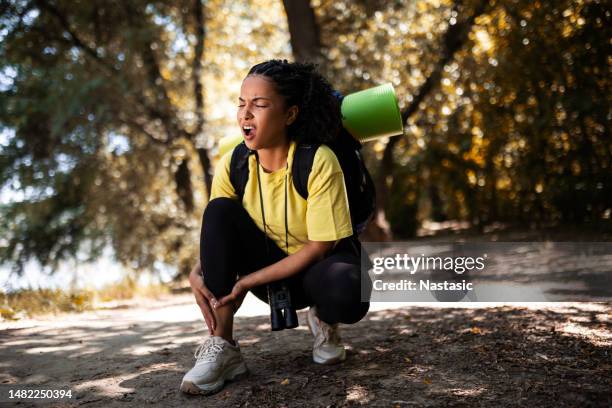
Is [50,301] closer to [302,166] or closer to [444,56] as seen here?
[302,166]

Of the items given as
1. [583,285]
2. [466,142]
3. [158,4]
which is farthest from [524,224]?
[158,4]

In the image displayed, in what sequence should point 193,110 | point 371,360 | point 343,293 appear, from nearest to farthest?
point 343,293 → point 371,360 → point 193,110

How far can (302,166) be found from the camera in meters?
2.35

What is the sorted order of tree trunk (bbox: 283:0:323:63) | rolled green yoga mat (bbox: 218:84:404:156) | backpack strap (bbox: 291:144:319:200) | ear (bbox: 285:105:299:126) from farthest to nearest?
1. tree trunk (bbox: 283:0:323:63)
2. rolled green yoga mat (bbox: 218:84:404:156)
3. ear (bbox: 285:105:299:126)
4. backpack strap (bbox: 291:144:319:200)

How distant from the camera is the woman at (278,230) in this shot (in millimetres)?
2279

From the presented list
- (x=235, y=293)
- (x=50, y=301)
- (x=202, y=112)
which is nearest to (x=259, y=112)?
(x=235, y=293)

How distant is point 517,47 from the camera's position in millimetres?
7277

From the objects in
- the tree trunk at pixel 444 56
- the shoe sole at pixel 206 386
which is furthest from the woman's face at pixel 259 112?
the tree trunk at pixel 444 56

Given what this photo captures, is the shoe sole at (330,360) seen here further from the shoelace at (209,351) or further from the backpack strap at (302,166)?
the backpack strap at (302,166)

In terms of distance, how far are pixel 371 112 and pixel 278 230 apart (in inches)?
27.8

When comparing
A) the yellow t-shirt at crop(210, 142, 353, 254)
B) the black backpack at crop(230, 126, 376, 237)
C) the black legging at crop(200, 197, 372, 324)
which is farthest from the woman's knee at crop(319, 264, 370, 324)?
the black backpack at crop(230, 126, 376, 237)

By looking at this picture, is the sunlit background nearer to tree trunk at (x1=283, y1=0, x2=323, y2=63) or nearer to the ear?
tree trunk at (x1=283, y1=0, x2=323, y2=63)

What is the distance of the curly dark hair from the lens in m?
2.41

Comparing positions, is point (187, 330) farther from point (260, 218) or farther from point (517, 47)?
point (517, 47)
